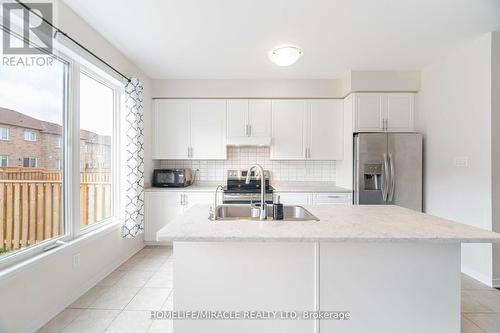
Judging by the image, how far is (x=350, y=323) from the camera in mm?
1490

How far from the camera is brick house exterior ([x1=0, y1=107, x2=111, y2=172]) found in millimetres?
1751

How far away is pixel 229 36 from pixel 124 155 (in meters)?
1.91

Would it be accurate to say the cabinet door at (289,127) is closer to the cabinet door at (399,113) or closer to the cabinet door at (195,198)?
the cabinet door at (399,113)

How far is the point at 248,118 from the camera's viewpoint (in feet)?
12.9

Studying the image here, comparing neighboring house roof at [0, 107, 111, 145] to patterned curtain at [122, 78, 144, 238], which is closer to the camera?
neighboring house roof at [0, 107, 111, 145]

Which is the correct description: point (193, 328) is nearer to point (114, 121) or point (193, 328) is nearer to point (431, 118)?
point (114, 121)

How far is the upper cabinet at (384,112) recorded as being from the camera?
11.8 feet

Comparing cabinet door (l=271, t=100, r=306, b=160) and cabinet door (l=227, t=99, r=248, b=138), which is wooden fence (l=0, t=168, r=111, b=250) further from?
cabinet door (l=271, t=100, r=306, b=160)

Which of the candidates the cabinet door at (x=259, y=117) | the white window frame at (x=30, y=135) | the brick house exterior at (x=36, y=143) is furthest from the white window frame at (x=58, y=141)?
the cabinet door at (x=259, y=117)

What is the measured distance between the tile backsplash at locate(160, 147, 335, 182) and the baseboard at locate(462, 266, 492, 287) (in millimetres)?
1984

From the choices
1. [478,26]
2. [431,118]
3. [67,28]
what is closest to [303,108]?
[431,118]

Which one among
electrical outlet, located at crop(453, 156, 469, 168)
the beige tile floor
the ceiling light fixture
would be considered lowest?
the beige tile floor

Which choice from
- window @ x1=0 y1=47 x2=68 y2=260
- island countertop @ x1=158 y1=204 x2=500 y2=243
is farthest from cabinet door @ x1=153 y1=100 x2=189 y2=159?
island countertop @ x1=158 y1=204 x2=500 y2=243

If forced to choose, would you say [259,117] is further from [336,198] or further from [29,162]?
[29,162]
